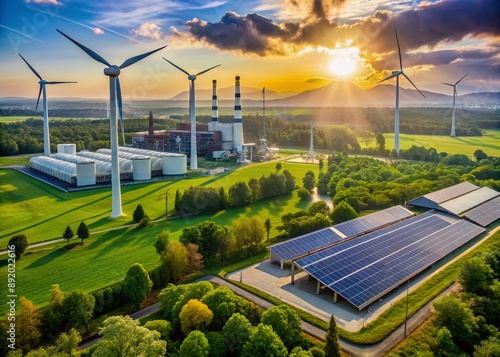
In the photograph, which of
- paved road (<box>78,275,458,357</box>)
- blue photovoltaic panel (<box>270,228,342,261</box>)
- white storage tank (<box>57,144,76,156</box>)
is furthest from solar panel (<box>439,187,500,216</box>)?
white storage tank (<box>57,144,76,156</box>)

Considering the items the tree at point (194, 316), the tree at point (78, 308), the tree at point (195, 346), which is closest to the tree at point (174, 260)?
the tree at point (78, 308)

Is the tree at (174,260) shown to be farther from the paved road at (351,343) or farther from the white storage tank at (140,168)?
the white storage tank at (140,168)

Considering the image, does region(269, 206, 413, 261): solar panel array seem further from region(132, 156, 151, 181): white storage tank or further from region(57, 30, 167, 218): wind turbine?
region(132, 156, 151, 181): white storage tank

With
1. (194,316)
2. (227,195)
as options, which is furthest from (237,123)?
(194,316)

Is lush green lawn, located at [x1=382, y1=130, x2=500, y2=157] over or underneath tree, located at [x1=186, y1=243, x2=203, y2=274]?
over

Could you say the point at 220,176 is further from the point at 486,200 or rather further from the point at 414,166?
the point at 486,200

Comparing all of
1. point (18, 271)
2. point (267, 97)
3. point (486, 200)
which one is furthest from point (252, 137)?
point (18, 271)
